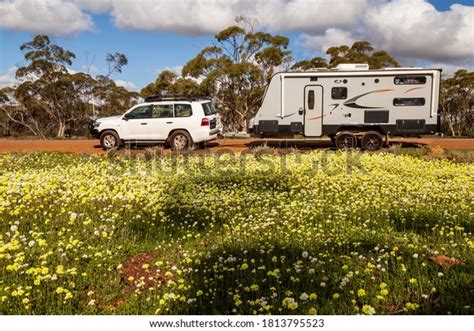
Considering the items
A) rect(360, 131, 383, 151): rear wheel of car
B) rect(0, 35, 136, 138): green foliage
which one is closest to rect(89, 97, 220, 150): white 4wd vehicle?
rect(360, 131, 383, 151): rear wheel of car

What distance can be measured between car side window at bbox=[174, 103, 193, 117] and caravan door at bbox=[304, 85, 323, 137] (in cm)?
491

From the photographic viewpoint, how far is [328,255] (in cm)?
534

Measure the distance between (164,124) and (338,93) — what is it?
7.47m

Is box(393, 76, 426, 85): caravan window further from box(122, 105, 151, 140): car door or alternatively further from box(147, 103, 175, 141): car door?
box(122, 105, 151, 140): car door

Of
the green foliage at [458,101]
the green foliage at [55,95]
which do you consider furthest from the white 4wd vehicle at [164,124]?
the green foliage at [458,101]

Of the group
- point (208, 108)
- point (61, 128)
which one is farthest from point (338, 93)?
point (61, 128)

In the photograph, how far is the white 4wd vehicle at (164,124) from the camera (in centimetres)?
1703

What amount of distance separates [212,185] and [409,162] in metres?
7.11

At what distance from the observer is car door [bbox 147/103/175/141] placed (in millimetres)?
17141

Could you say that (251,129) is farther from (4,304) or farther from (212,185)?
(4,304)

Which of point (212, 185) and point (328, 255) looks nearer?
point (328, 255)

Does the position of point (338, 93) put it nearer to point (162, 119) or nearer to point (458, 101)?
point (162, 119)

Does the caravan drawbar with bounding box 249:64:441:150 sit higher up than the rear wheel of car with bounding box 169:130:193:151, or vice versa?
the caravan drawbar with bounding box 249:64:441:150

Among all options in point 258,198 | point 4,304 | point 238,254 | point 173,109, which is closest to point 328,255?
point 238,254
